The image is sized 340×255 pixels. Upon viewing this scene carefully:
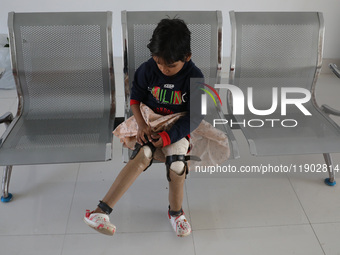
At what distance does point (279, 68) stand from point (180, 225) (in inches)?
39.3

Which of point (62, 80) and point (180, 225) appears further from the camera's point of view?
point (62, 80)

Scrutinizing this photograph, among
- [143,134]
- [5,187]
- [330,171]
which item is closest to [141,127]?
[143,134]

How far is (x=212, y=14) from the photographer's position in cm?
192

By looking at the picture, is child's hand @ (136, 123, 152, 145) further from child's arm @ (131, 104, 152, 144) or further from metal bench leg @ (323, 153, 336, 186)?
metal bench leg @ (323, 153, 336, 186)

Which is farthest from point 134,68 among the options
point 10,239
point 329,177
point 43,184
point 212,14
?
point 329,177

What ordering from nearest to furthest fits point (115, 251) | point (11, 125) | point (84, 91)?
point (115, 251), point (11, 125), point (84, 91)

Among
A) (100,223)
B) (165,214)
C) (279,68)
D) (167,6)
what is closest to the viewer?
(100,223)

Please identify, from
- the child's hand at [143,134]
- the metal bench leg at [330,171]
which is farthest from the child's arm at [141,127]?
the metal bench leg at [330,171]

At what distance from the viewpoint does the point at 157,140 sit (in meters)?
1.63

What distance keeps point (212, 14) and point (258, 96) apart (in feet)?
1.71

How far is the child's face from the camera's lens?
4.83ft

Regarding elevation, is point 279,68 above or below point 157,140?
above

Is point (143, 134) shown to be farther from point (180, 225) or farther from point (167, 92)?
point (180, 225)

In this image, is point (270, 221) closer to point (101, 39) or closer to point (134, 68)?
point (134, 68)
